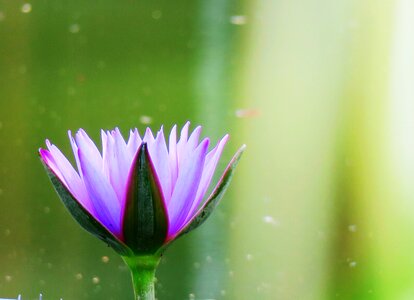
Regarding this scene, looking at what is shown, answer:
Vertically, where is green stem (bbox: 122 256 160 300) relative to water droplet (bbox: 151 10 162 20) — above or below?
below

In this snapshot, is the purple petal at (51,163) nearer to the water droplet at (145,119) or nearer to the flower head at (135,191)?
the flower head at (135,191)

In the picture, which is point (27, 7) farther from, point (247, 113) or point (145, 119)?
point (247, 113)

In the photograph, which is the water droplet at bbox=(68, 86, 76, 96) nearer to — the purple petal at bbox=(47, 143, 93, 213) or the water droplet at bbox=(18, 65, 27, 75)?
the water droplet at bbox=(18, 65, 27, 75)

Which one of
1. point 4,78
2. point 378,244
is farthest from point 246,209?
point 4,78

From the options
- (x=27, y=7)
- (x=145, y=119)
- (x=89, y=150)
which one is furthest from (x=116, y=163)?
(x=27, y=7)

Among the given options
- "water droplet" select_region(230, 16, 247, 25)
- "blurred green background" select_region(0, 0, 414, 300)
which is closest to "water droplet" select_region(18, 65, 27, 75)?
"blurred green background" select_region(0, 0, 414, 300)

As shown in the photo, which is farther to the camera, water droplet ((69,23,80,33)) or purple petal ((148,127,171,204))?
water droplet ((69,23,80,33))

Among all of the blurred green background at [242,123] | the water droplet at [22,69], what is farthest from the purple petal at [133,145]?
the water droplet at [22,69]

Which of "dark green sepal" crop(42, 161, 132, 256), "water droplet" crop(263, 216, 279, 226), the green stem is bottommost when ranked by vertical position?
"water droplet" crop(263, 216, 279, 226)
